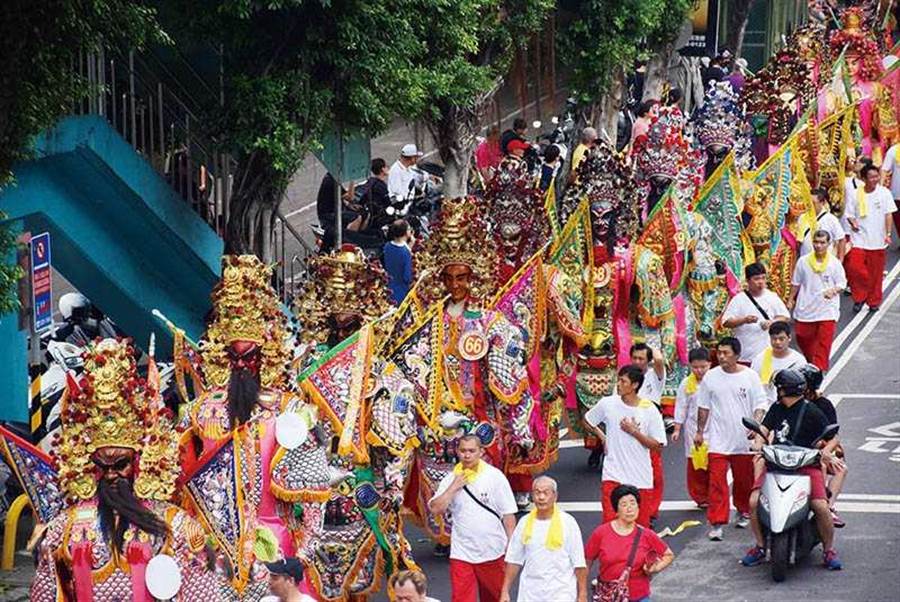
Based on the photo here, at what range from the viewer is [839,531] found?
59.7ft

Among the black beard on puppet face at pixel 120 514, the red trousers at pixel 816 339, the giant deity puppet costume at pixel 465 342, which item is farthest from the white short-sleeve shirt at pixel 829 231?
the black beard on puppet face at pixel 120 514

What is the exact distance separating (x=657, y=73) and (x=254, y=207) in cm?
1300

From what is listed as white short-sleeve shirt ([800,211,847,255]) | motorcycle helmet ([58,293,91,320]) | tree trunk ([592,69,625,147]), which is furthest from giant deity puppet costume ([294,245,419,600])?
tree trunk ([592,69,625,147])

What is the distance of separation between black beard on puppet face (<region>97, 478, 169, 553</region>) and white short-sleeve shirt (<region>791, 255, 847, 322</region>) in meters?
11.0

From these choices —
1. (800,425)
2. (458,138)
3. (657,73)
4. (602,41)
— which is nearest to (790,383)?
(800,425)

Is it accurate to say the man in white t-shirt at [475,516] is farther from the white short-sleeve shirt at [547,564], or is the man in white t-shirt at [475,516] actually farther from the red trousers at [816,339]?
the red trousers at [816,339]

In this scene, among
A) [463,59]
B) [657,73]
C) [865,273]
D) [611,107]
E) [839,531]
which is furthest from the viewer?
[657,73]

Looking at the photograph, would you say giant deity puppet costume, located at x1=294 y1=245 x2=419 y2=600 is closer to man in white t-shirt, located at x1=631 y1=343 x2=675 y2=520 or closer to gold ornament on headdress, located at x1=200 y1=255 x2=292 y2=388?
gold ornament on headdress, located at x1=200 y1=255 x2=292 y2=388

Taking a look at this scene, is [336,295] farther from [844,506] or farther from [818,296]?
[818,296]

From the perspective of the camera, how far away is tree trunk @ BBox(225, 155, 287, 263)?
20781 mm

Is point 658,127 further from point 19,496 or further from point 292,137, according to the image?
point 19,496

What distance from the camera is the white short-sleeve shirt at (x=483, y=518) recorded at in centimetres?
1528

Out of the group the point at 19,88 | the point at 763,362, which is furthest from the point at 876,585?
the point at 19,88

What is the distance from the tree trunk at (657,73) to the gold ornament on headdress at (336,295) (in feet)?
57.8
